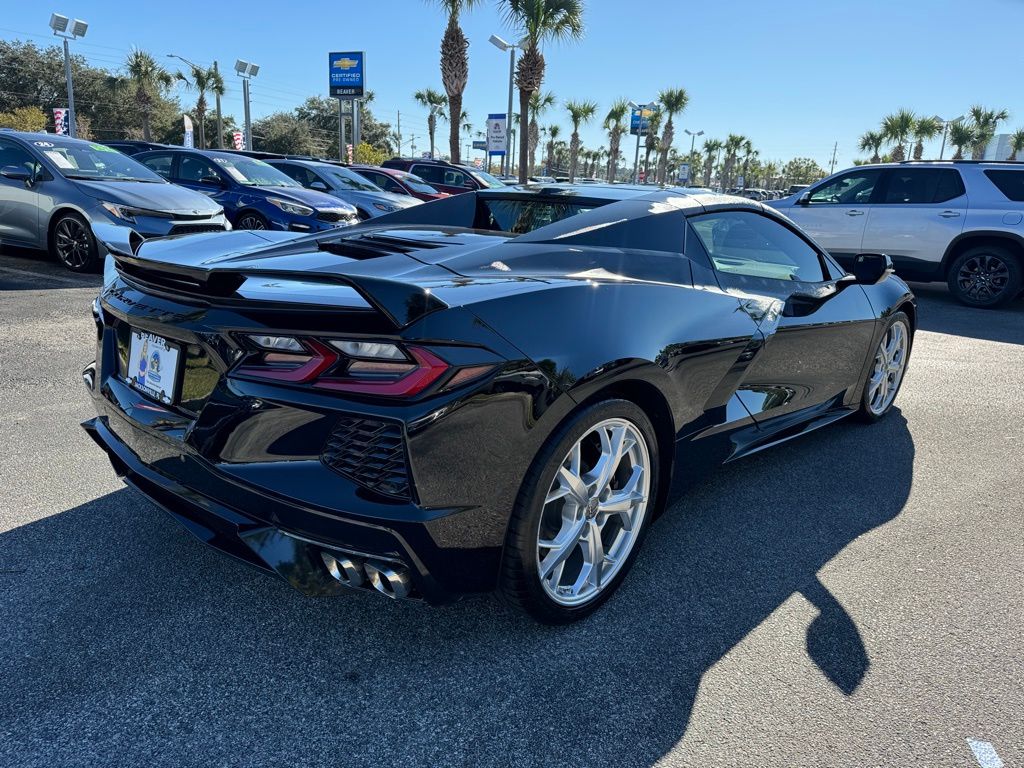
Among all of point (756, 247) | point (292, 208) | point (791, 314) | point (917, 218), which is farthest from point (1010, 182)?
point (292, 208)

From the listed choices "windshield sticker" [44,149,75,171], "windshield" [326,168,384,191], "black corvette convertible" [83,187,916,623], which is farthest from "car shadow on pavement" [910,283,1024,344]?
"windshield sticker" [44,149,75,171]

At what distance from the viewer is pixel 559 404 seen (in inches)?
80.9

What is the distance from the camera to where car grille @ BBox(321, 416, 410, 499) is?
181cm

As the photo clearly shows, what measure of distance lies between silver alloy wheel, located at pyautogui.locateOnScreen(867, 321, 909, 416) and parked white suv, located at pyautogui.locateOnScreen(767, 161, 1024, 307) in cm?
575

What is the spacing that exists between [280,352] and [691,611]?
159 cm

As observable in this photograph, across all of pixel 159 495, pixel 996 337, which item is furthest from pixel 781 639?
pixel 996 337

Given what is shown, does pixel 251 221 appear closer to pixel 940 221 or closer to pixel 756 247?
pixel 756 247

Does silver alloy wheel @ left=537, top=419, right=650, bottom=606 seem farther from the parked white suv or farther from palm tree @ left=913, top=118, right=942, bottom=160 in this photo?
palm tree @ left=913, top=118, right=942, bottom=160

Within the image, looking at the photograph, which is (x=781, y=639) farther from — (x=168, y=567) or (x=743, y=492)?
(x=168, y=567)

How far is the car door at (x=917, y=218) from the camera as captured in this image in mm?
9469

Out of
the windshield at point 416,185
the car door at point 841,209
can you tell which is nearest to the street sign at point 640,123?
the windshield at point 416,185

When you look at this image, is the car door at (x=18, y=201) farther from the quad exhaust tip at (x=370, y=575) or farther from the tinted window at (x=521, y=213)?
the quad exhaust tip at (x=370, y=575)

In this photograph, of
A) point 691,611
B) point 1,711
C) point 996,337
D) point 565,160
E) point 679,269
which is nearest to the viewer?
point 1,711

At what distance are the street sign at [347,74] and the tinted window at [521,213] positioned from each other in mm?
30171
